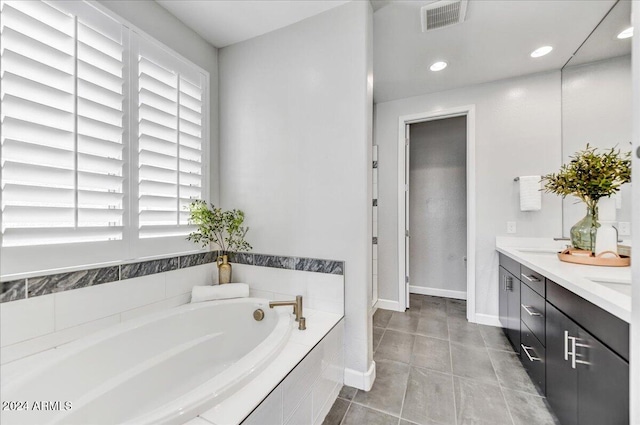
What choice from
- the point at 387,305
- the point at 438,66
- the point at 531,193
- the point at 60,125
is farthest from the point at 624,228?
the point at 60,125

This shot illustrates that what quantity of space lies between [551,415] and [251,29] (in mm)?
3221

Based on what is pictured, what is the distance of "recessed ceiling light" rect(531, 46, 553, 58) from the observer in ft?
7.02

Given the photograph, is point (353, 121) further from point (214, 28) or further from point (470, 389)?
point (470, 389)

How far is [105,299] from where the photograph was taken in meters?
1.42

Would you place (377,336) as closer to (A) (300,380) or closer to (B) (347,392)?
(B) (347,392)

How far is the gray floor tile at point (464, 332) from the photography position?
232 centimetres

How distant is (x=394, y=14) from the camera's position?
6.00ft

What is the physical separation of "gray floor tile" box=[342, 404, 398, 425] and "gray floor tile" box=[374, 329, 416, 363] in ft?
1.94

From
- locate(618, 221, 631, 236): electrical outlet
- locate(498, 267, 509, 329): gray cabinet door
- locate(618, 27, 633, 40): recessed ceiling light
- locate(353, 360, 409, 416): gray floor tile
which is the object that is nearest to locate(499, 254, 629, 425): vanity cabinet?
locate(498, 267, 509, 329): gray cabinet door

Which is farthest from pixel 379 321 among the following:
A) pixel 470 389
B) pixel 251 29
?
pixel 251 29

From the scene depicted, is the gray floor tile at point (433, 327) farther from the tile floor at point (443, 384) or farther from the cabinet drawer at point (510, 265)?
the cabinet drawer at point (510, 265)

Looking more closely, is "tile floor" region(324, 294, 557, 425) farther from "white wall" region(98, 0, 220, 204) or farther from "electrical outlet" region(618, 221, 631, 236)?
"white wall" region(98, 0, 220, 204)

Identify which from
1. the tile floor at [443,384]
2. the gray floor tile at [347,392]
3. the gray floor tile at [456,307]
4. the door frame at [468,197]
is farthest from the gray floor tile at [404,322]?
the gray floor tile at [347,392]

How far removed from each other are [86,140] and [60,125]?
0.11 m
